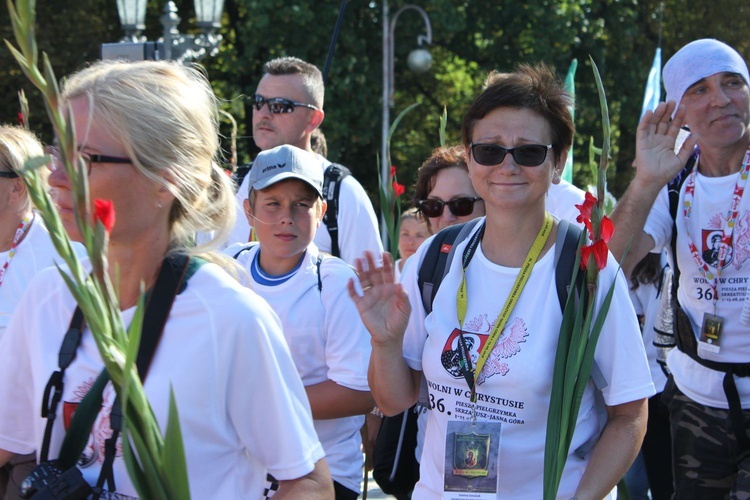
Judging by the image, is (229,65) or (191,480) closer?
(191,480)

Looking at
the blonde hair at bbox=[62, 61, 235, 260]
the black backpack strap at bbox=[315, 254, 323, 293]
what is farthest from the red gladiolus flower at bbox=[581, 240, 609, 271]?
the black backpack strap at bbox=[315, 254, 323, 293]

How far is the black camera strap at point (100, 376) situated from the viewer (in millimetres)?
1985

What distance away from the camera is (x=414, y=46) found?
2097cm

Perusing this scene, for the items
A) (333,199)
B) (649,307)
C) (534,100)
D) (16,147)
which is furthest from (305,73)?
(534,100)

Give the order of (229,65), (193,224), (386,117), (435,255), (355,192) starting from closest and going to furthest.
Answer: (193,224)
(435,255)
(355,192)
(386,117)
(229,65)

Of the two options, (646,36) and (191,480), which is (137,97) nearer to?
(191,480)

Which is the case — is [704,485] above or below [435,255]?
below

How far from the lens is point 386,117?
18406 millimetres

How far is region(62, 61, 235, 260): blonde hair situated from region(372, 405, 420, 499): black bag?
1702mm

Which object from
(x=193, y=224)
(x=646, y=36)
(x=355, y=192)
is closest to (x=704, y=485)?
(x=355, y=192)

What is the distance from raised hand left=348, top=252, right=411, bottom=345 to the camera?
2836 millimetres

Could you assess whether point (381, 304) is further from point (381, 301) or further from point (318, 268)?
point (318, 268)

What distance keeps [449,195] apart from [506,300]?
1574 millimetres

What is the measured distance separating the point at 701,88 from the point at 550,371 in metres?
1.73
